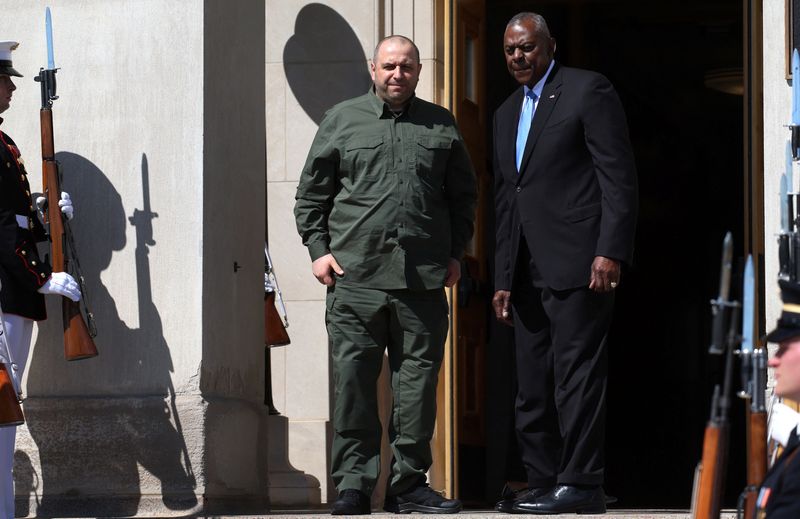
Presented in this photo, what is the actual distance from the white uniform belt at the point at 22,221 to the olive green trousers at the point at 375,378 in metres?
1.34

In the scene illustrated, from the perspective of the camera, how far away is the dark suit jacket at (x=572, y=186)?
711 centimetres

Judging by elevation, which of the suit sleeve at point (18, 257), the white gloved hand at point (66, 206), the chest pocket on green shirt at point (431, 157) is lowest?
the suit sleeve at point (18, 257)

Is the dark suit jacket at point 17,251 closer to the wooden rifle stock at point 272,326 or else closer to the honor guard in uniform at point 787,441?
the wooden rifle stock at point 272,326

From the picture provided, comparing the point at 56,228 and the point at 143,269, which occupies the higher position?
the point at 56,228

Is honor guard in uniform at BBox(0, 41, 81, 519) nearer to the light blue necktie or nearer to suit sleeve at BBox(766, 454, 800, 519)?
the light blue necktie

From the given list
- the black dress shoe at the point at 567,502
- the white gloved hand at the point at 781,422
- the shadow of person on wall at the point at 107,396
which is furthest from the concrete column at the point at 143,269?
the white gloved hand at the point at 781,422

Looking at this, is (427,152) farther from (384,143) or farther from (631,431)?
(631,431)

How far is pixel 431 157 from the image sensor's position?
290 inches

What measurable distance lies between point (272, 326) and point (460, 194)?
172 cm

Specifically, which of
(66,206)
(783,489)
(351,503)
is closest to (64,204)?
(66,206)

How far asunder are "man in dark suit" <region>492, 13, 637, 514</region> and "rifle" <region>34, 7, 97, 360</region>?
1.81 m

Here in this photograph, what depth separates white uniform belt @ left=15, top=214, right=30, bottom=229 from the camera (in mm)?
7512

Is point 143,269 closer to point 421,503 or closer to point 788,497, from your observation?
point 421,503

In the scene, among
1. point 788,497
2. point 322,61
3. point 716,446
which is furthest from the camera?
point 322,61
